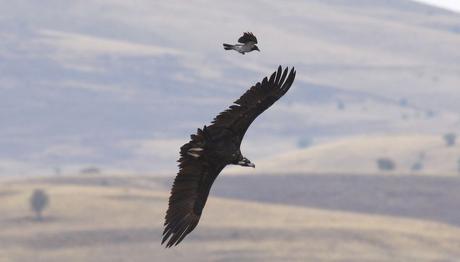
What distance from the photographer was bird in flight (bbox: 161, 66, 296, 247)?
13188 mm

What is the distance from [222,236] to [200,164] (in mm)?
85493

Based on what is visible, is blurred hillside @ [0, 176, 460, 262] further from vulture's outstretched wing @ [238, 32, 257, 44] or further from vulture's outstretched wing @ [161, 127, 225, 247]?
vulture's outstretched wing @ [238, 32, 257, 44]

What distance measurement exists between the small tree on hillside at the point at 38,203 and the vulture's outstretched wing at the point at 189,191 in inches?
3574

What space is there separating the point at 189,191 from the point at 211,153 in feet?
3.50

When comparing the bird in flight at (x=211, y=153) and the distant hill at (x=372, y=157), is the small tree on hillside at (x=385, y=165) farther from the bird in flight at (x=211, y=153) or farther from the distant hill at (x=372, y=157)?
the bird in flight at (x=211, y=153)

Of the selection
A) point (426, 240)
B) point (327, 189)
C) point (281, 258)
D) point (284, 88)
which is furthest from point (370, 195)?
point (284, 88)

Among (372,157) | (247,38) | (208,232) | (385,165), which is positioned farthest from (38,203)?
(247,38)

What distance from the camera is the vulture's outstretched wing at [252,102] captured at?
1349cm

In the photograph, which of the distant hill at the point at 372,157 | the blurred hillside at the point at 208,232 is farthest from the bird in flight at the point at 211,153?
the distant hill at the point at 372,157

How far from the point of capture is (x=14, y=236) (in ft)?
331

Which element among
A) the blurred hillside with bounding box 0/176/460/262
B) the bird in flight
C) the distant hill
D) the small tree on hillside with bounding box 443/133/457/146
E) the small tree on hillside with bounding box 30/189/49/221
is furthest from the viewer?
the small tree on hillside with bounding box 443/133/457/146

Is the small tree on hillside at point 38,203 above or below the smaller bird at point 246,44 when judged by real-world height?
above

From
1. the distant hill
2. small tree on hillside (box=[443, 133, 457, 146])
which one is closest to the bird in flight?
the distant hill

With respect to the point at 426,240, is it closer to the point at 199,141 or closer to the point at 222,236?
the point at 222,236
